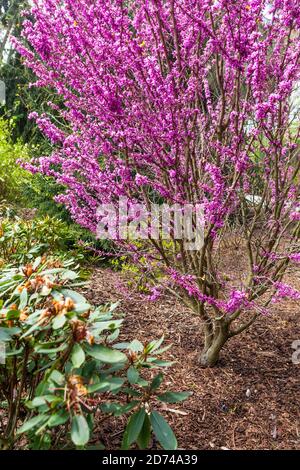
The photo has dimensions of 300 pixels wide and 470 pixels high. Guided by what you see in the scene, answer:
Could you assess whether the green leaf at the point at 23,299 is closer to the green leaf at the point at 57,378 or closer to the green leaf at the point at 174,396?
the green leaf at the point at 57,378

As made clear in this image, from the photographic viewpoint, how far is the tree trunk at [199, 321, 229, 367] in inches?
110

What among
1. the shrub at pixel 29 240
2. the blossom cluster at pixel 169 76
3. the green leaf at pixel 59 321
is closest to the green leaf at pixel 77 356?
the green leaf at pixel 59 321

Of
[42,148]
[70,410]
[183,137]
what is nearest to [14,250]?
[183,137]

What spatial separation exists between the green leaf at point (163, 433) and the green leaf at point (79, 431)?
30cm

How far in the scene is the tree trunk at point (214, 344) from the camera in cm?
279

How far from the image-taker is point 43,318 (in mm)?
Result: 1435

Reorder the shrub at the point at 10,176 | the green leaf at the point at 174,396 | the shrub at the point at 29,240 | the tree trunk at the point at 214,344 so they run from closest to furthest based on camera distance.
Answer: the green leaf at the point at 174,396
the tree trunk at the point at 214,344
the shrub at the point at 29,240
the shrub at the point at 10,176

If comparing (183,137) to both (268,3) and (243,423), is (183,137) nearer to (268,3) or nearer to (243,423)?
(268,3)

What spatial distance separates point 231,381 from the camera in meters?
2.72

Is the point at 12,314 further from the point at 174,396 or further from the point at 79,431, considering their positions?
the point at 174,396

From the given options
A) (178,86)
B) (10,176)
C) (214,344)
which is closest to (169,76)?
(178,86)

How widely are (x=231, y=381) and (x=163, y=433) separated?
4.48 feet
